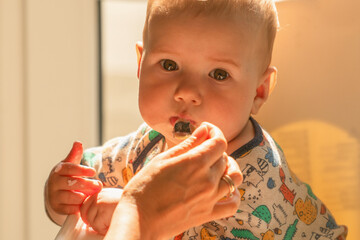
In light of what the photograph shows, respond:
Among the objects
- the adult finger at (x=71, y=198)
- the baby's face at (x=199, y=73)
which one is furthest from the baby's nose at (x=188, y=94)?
the adult finger at (x=71, y=198)

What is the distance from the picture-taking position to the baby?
76cm

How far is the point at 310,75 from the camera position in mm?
981

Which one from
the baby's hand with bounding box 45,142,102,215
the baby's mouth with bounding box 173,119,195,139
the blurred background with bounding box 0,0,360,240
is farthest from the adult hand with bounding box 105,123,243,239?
the blurred background with bounding box 0,0,360,240

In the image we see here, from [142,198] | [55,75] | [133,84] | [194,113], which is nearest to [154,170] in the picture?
[142,198]

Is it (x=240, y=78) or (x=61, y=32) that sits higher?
(x=240, y=78)

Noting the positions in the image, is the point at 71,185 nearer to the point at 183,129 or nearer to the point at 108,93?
the point at 183,129

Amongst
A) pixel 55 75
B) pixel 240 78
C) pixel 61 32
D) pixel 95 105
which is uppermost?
pixel 240 78

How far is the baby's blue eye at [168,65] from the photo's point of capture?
80cm

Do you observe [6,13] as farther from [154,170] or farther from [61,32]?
[154,170]

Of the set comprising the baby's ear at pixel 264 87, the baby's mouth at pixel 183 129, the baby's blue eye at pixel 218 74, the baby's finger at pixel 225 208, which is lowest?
the baby's finger at pixel 225 208

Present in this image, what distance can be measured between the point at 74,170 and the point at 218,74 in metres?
0.27

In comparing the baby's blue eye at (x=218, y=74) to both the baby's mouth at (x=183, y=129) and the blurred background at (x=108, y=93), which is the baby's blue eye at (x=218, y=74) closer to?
the baby's mouth at (x=183, y=129)

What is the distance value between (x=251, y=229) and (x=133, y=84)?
0.91m

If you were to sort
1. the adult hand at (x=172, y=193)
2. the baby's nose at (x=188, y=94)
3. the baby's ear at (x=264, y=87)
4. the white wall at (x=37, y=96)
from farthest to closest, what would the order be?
the white wall at (x=37, y=96)
the baby's ear at (x=264, y=87)
the baby's nose at (x=188, y=94)
the adult hand at (x=172, y=193)
